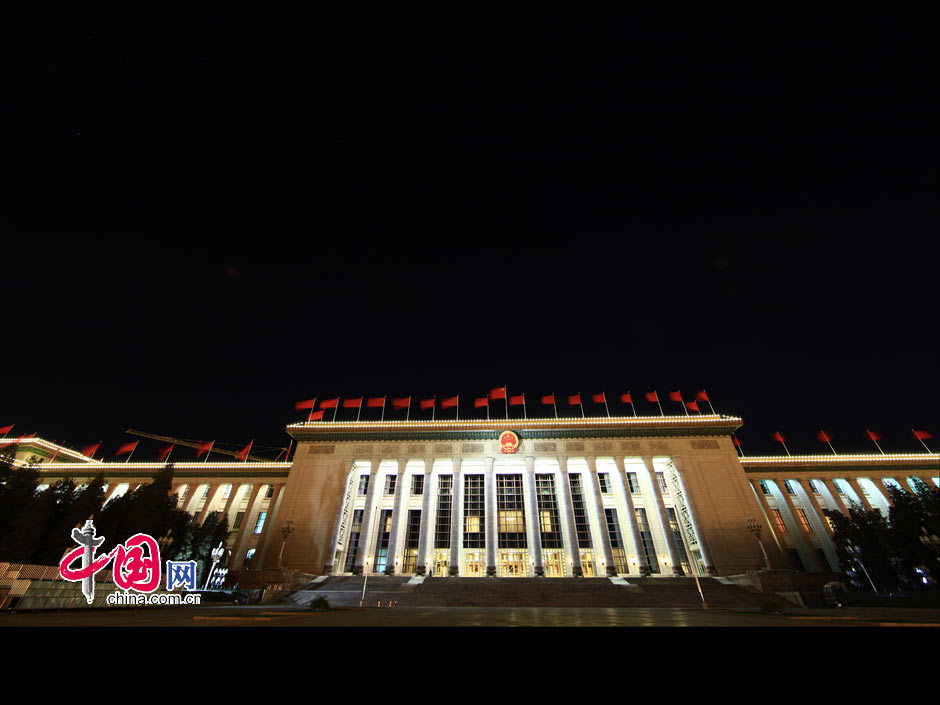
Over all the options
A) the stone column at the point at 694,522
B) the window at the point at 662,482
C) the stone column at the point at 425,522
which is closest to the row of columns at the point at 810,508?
the stone column at the point at 694,522

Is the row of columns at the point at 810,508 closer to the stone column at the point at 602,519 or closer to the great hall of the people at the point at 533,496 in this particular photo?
the great hall of the people at the point at 533,496

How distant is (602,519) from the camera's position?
42.8m

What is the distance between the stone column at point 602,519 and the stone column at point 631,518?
2.35 metres

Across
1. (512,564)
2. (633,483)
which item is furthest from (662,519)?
(512,564)

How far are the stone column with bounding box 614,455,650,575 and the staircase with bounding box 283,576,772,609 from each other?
402cm

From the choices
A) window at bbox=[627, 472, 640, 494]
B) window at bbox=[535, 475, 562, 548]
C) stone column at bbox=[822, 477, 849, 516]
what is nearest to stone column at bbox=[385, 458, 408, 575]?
window at bbox=[535, 475, 562, 548]

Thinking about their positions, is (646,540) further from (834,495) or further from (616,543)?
(834,495)

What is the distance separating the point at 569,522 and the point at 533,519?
143 inches

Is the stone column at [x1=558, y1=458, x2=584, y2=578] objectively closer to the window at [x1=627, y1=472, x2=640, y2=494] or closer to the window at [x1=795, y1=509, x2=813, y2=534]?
the window at [x1=627, y1=472, x2=640, y2=494]

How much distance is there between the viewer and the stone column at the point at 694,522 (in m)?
39.6

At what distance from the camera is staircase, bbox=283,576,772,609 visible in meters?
30.2
